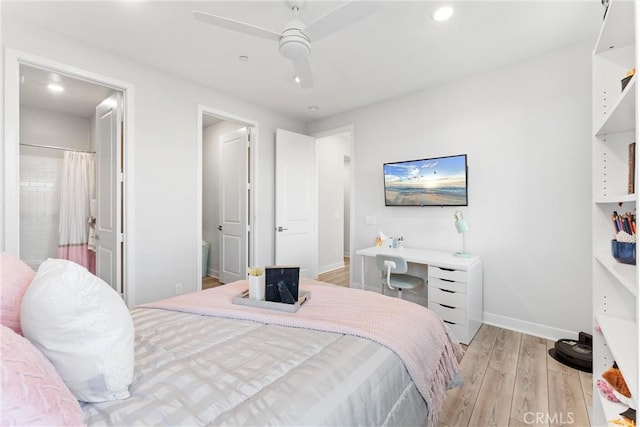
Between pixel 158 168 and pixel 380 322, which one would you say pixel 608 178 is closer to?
pixel 380 322

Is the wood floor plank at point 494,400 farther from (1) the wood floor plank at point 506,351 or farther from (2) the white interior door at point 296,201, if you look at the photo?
(2) the white interior door at point 296,201

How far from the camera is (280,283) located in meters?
1.54

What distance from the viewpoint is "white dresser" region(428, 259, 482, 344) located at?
8.12 feet

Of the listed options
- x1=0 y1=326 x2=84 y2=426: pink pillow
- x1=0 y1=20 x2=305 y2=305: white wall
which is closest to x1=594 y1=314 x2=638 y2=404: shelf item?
x1=0 y1=326 x2=84 y2=426: pink pillow

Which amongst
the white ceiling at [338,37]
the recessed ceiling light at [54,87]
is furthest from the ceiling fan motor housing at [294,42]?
the recessed ceiling light at [54,87]

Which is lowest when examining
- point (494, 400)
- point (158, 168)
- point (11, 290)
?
point (494, 400)

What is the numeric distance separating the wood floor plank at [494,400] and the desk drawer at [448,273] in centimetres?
73

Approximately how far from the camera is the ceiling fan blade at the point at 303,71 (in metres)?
1.89

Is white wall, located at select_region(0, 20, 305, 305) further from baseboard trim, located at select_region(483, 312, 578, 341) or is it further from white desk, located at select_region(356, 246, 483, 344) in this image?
baseboard trim, located at select_region(483, 312, 578, 341)

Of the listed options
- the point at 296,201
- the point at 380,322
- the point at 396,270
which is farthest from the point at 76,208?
the point at 380,322

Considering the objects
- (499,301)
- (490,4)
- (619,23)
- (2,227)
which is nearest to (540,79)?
(490,4)

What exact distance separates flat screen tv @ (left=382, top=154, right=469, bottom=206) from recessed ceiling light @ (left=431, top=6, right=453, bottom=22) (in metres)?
1.34

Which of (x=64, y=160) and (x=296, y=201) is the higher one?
(x=64, y=160)

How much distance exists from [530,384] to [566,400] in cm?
19
